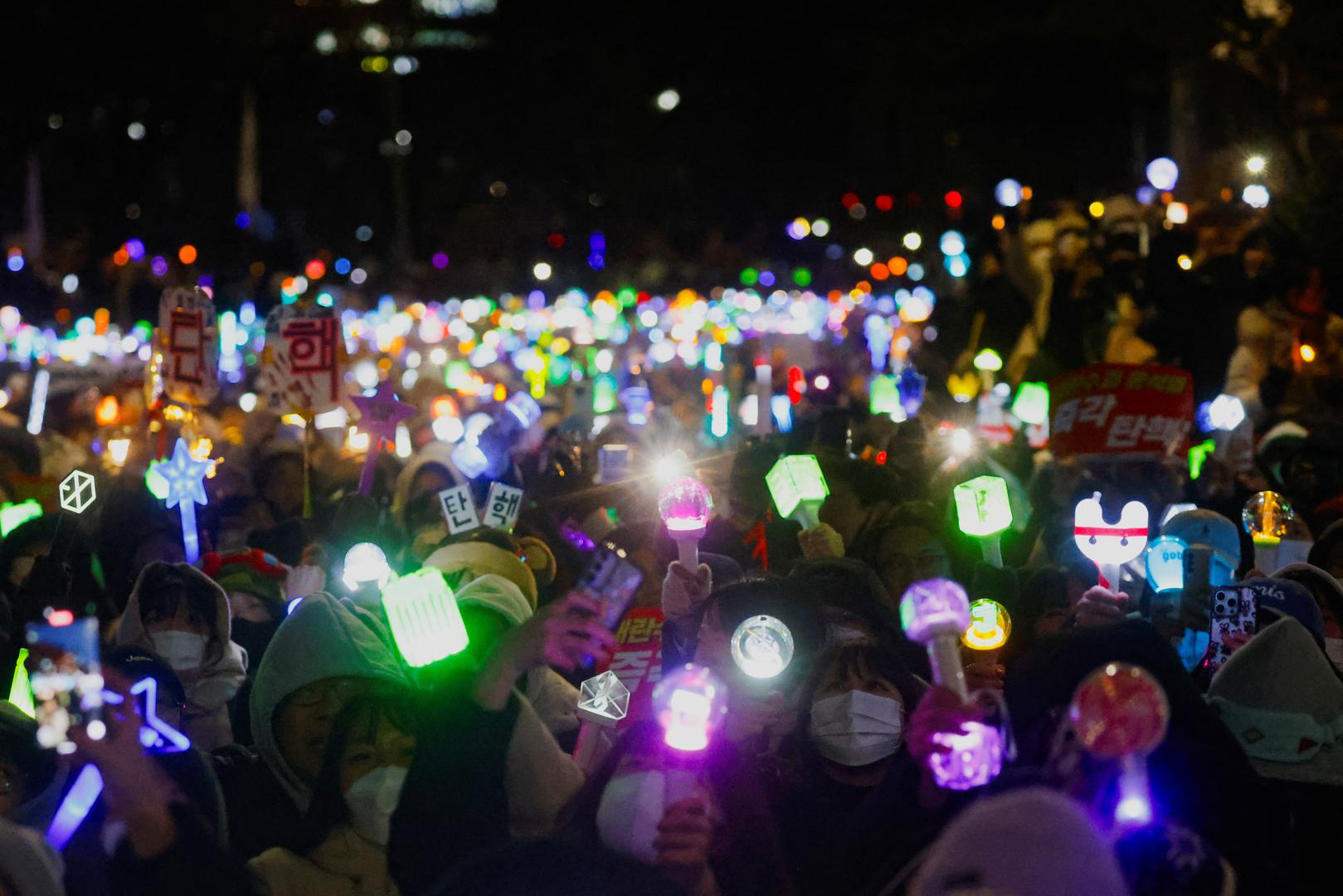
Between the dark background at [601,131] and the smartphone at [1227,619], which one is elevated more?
the dark background at [601,131]

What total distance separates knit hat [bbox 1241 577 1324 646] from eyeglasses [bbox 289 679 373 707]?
2.67 metres

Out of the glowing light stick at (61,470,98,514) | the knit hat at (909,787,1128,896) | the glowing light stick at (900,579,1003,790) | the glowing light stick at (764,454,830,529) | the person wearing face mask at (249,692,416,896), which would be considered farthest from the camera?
the glowing light stick at (61,470,98,514)

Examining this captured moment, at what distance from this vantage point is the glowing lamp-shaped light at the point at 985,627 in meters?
5.55

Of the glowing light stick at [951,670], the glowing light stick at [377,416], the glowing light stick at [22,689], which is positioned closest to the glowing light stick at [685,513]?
the glowing light stick at [951,670]

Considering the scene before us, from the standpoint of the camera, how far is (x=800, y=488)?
7133 millimetres

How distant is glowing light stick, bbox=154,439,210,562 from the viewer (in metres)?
7.55

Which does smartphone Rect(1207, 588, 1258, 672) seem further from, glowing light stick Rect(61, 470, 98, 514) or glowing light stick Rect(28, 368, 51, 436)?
glowing light stick Rect(28, 368, 51, 436)

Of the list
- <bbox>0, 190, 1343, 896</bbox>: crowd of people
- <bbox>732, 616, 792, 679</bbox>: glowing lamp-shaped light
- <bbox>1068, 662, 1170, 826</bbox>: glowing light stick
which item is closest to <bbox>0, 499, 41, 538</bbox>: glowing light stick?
<bbox>0, 190, 1343, 896</bbox>: crowd of people

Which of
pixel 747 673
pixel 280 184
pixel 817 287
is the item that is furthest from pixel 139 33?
A: pixel 747 673

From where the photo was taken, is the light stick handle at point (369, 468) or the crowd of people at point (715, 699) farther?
the light stick handle at point (369, 468)

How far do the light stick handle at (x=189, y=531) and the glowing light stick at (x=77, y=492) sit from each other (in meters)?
0.41

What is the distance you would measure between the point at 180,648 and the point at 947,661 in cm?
308

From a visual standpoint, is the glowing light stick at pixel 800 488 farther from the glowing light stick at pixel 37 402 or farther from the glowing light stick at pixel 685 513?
the glowing light stick at pixel 37 402

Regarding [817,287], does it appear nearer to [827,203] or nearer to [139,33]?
[827,203]
